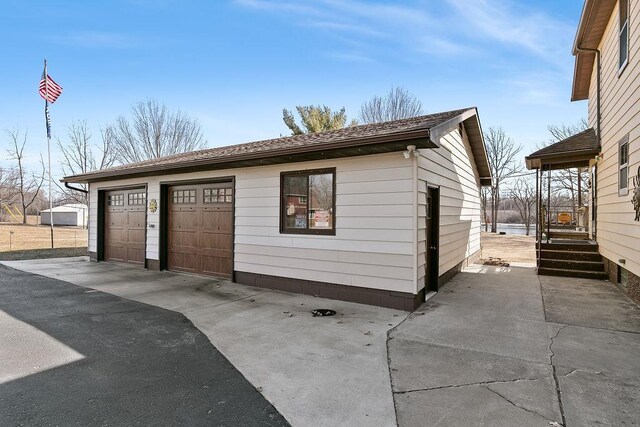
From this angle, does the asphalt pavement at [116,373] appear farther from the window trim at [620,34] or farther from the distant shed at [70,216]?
the distant shed at [70,216]

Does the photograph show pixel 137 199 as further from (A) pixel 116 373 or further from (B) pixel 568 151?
(B) pixel 568 151

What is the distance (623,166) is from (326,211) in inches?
217

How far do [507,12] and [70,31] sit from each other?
43.7 ft

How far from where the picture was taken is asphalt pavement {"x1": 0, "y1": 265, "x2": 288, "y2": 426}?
2.42m

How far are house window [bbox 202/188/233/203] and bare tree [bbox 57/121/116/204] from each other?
2248 centimetres

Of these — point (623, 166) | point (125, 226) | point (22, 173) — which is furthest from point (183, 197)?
point (22, 173)

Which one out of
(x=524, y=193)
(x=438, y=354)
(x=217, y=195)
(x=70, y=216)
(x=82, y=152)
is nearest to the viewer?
(x=438, y=354)

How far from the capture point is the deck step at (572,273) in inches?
307

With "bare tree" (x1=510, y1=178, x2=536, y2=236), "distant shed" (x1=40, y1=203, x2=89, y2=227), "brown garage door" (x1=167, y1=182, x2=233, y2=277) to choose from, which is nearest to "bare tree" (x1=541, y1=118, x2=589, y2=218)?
"bare tree" (x1=510, y1=178, x2=536, y2=236)

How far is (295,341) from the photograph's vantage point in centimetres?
394

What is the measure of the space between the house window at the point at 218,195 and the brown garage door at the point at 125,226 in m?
2.47

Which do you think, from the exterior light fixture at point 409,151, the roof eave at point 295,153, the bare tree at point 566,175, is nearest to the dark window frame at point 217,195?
the roof eave at point 295,153

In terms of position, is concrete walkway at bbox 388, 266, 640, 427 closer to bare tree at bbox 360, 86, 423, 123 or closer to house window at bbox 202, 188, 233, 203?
house window at bbox 202, 188, 233, 203

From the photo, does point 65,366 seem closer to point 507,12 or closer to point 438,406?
point 438,406
